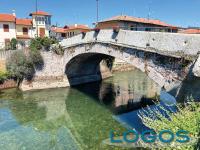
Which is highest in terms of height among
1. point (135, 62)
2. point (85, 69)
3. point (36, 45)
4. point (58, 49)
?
point (36, 45)

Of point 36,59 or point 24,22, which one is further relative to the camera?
point 24,22

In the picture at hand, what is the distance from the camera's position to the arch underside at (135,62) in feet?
39.3

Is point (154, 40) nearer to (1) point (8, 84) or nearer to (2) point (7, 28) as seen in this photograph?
(1) point (8, 84)

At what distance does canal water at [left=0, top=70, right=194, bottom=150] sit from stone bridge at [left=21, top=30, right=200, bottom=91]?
174cm

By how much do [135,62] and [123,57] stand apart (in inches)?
60.3

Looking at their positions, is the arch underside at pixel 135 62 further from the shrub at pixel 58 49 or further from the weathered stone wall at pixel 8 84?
the weathered stone wall at pixel 8 84

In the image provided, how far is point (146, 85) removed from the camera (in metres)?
25.8

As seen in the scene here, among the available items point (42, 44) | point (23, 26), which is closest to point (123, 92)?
point (42, 44)

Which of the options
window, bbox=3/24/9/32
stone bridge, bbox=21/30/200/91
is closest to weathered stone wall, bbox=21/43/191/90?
stone bridge, bbox=21/30/200/91

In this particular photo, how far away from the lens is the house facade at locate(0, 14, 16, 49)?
3794 cm

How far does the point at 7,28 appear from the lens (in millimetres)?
38594

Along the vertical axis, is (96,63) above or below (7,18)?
below

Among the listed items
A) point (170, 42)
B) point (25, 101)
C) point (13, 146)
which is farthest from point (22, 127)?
point (170, 42)

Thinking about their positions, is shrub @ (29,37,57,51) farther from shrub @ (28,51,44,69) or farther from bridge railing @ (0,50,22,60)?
bridge railing @ (0,50,22,60)
